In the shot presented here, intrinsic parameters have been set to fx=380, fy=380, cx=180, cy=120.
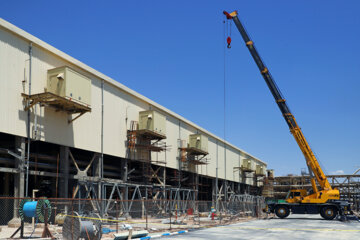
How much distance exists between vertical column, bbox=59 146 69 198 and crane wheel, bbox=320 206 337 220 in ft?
80.3

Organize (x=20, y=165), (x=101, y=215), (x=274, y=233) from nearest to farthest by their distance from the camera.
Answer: (x=274, y=233) < (x=20, y=165) < (x=101, y=215)

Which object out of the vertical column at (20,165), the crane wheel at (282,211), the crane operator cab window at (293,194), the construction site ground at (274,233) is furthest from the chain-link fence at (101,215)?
the crane operator cab window at (293,194)

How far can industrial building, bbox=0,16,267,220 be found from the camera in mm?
23703

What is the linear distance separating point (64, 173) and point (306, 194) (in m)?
24.5

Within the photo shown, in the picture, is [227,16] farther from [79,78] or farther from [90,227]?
→ [90,227]

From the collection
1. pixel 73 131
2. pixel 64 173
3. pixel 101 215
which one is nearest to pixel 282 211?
pixel 101 215

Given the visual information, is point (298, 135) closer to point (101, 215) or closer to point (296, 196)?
point (296, 196)

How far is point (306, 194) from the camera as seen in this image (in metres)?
39.1

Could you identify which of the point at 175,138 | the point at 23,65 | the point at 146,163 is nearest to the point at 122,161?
the point at 146,163

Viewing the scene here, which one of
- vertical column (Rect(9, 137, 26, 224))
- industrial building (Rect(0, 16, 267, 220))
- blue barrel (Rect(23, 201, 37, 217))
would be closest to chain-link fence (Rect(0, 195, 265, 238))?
blue barrel (Rect(23, 201, 37, 217))

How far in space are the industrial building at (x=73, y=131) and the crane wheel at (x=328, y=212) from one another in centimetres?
1554

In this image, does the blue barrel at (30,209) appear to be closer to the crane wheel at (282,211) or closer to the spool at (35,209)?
the spool at (35,209)

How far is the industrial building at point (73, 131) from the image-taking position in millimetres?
23703

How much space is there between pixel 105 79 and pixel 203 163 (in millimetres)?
21645
